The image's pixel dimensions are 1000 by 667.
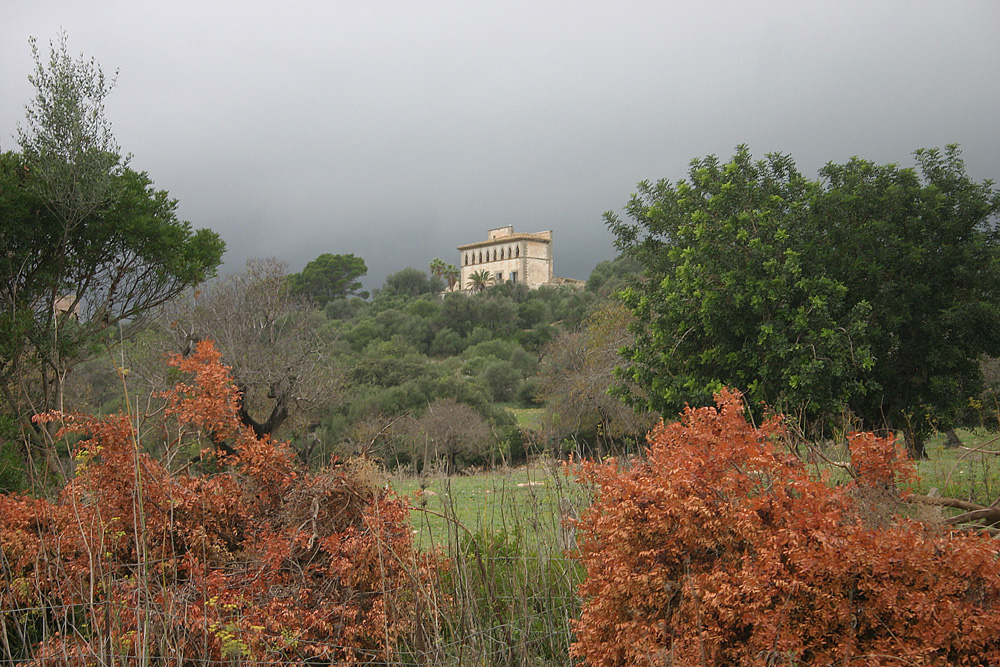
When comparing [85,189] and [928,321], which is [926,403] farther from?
[85,189]

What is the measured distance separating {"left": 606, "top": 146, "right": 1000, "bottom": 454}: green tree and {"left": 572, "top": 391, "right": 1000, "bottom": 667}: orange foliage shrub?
6.25 metres

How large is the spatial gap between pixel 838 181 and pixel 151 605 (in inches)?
412

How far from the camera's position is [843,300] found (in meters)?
9.09

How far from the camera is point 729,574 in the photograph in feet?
7.39

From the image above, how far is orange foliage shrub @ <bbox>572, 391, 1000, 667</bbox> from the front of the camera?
80.7 inches

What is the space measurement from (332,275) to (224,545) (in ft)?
180

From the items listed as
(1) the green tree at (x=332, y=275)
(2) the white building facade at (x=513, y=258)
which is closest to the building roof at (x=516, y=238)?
(2) the white building facade at (x=513, y=258)

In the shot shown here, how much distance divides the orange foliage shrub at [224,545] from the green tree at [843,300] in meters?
6.37

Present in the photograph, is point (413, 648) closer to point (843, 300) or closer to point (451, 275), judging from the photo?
point (843, 300)

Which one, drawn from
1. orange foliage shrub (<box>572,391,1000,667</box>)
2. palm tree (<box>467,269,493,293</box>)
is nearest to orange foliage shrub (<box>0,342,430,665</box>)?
orange foliage shrub (<box>572,391,1000,667</box>)

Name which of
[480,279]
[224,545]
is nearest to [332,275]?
[480,279]

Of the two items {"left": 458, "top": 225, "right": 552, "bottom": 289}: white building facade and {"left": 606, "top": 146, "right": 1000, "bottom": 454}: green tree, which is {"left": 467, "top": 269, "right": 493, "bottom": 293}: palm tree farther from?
{"left": 606, "top": 146, "right": 1000, "bottom": 454}: green tree

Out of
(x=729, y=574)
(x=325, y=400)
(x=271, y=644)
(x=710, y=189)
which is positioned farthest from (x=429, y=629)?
(x=325, y=400)

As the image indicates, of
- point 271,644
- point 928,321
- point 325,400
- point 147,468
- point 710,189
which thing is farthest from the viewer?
point 325,400
